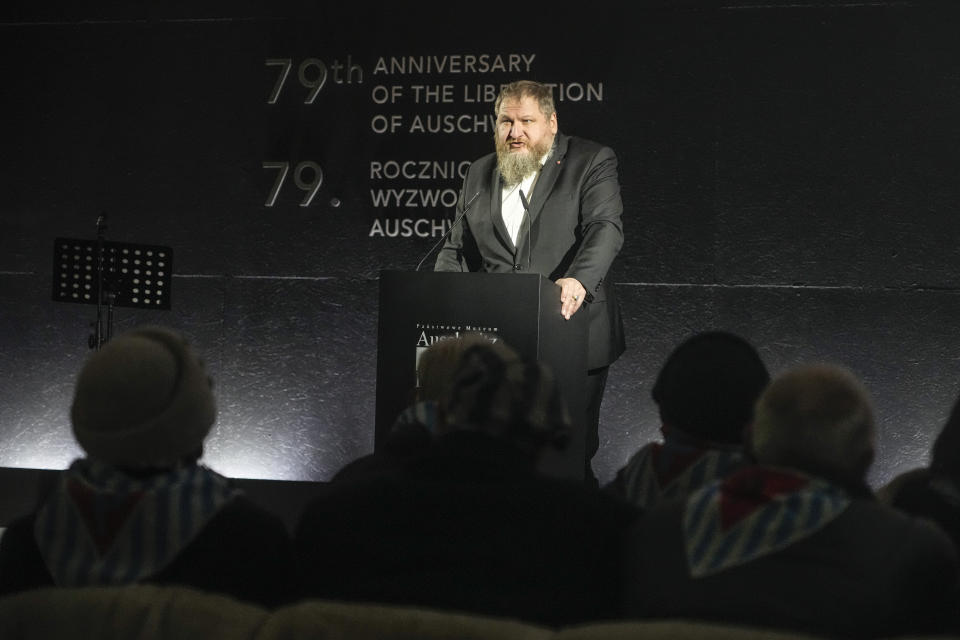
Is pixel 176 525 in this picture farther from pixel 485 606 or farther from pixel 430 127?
pixel 430 127

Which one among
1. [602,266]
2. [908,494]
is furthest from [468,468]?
[602,266]

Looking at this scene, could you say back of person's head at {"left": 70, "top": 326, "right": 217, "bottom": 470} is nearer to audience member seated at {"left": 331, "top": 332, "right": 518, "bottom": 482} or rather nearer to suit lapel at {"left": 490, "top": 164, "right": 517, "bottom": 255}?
audience member seated at {"left": 331, "top": 332, "right": 518, "bottom": 482}

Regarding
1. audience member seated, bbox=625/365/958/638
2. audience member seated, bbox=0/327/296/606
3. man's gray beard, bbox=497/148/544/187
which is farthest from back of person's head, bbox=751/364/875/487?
man's gray beard, bbox=497/148/544/187

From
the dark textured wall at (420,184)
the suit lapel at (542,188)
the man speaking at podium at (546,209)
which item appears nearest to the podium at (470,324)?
the man speaking at podium at (546,209)

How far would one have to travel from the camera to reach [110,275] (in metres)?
4.82

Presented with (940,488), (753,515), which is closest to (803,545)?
(753,515)

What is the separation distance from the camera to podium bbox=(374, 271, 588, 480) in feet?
11.7

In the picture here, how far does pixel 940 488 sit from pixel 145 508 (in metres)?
1.30

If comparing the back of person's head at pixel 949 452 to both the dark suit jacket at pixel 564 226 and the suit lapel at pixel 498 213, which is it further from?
the suit lapel at pixel 498 213

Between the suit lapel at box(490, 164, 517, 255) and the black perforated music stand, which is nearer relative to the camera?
the suit lapel at box(490, 164, 517, 255)

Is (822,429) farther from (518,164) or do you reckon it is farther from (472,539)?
(518,164)

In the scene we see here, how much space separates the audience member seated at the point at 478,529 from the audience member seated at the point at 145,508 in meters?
0.11

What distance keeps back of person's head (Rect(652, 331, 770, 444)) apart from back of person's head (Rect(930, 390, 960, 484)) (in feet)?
1.07

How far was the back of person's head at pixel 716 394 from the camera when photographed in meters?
2.07
